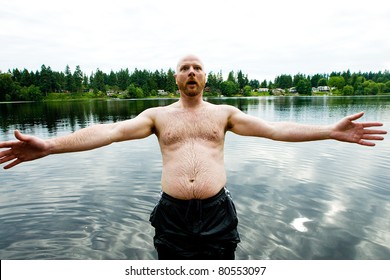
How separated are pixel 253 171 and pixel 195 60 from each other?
9391 mm

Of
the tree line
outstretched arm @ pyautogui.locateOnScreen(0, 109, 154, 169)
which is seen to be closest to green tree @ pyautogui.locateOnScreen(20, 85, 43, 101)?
the tree line

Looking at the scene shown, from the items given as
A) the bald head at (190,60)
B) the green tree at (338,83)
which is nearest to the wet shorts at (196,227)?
the bald head at (190,60)

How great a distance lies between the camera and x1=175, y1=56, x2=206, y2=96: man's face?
150 inches

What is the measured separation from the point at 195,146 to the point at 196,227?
111 cm

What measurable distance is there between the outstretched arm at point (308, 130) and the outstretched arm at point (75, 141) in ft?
4.46

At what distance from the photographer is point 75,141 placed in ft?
11.5

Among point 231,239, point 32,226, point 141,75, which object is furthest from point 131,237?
point 141,75

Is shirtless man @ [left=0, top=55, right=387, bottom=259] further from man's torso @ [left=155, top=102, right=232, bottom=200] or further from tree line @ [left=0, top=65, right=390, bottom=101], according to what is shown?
tree line @ [left=0, top=65, right=390, bottom=101]

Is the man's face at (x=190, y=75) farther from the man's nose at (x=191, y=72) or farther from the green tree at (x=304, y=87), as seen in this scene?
the green tree at (x=304, y=87)

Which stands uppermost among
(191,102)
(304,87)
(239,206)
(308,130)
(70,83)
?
(70,83)

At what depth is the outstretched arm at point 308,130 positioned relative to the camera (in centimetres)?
369

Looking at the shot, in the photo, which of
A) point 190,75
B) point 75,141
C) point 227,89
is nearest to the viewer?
point 75,141

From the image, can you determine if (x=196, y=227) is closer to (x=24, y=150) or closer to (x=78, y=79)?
(x=24, y=150)

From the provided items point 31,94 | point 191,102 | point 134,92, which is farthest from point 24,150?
point 134,92
